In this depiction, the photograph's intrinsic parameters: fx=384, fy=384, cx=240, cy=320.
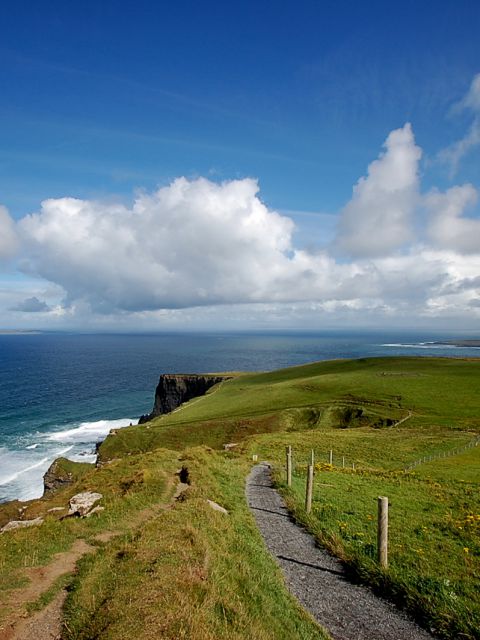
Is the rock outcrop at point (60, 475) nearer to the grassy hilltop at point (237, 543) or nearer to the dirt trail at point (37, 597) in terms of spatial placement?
the grassy hilltop at point (237, 543)

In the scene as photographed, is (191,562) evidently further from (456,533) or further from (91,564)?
(456,533)

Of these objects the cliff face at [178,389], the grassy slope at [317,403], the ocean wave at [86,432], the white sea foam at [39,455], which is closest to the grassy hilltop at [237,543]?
the grassy slope at [317,403]

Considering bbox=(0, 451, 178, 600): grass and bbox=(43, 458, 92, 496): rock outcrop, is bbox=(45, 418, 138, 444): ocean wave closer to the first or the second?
bbox=(43, 458, 92, 496): rock outcrop

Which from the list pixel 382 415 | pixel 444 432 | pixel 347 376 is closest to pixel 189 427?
pixel 382 415

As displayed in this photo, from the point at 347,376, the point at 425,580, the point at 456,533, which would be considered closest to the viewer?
the point at 425,580

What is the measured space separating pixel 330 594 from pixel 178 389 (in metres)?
140

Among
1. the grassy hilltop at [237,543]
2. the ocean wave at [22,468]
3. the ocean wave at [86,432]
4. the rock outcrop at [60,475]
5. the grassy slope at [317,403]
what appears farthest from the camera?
the ocean wave at [86,432]

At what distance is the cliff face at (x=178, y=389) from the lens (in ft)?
490

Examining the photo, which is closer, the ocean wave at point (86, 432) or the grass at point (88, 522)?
the grass at point (88, 522)

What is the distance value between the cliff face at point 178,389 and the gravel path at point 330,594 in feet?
430

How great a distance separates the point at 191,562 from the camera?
1332 cm

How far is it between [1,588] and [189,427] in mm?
67193

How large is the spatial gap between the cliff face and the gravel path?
430 ft

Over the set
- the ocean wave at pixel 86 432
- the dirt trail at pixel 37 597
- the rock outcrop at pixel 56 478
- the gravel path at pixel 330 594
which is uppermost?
the dirt trail at pixel 37 597
